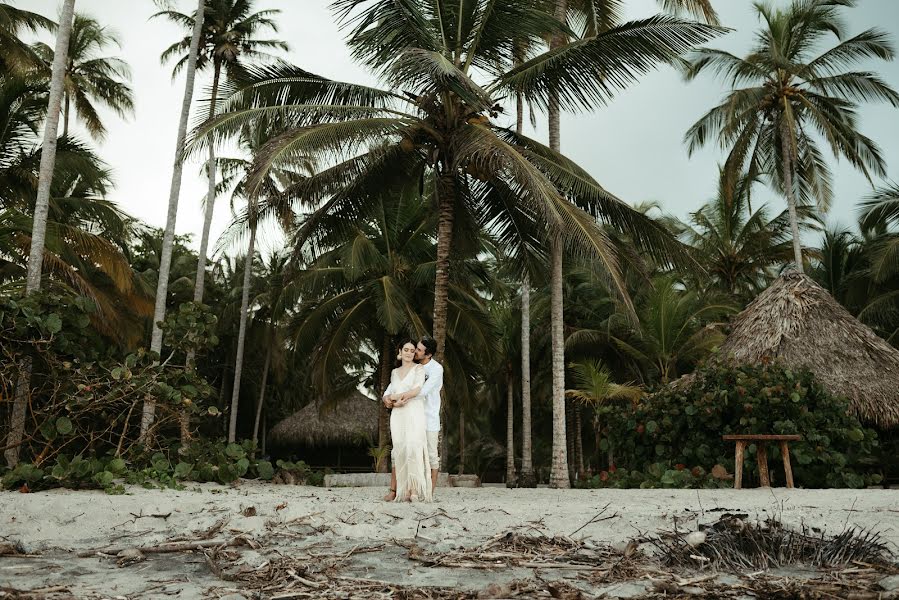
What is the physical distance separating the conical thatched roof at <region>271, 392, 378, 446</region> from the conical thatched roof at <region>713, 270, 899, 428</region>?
14.2 m

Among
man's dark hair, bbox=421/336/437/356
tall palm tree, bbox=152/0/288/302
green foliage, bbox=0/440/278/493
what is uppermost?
tall palm tree, bbox=152/0/288/302

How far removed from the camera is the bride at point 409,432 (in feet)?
20.8

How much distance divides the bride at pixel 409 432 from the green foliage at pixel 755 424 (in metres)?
4.39

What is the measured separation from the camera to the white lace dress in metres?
6.34

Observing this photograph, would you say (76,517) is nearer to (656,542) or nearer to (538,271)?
(656,542)

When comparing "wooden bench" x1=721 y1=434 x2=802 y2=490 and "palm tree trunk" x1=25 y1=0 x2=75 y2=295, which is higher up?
"palm tree trunk" x1=25 y1=0 x2=75 y2=295

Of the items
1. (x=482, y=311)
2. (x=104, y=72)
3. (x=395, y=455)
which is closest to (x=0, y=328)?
(x=395, y=455)

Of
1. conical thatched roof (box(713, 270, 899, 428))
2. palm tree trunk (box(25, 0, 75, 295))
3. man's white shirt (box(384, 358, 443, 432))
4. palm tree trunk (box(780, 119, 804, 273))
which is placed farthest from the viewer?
palm tree trunk (box(780, 119, 804, 273))

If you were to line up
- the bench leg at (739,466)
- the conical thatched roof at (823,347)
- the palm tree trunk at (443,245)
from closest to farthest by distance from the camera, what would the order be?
the bench leg at (739,466) → the palm tree trunk at (443,245) → the conical thatched roof at (823,347)

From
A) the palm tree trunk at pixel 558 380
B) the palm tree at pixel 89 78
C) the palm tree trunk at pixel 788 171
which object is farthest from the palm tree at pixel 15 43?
the palm tree trunk at pixel 788 171

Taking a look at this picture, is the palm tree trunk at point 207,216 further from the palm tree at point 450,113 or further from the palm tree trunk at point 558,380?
the palm tree trunk at point 558,380

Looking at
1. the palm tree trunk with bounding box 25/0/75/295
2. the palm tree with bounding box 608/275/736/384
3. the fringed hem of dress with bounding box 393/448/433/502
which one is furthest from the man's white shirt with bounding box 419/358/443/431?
the palm tree with bounding box 608/275/736/384

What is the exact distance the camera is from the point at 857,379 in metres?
11.8

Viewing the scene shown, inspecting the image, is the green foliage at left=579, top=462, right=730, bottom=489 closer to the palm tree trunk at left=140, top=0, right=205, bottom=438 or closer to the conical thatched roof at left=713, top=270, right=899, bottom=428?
the conical thatched roof at left=713, top=270, right=899, bottom=428
